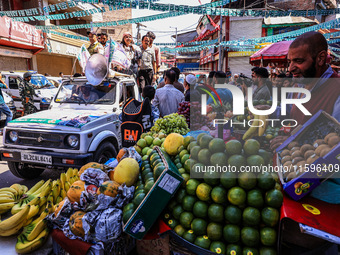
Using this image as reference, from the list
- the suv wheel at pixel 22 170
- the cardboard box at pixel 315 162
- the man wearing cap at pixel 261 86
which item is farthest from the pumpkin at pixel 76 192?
the man wearing cap at pixel 261 86

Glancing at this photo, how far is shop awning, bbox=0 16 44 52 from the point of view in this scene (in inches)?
518

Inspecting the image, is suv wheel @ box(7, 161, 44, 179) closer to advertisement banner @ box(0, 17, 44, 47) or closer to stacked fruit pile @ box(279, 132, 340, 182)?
stacked fruit pile @ box(279, 132, 340, 182)

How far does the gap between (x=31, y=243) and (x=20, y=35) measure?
16.4 m

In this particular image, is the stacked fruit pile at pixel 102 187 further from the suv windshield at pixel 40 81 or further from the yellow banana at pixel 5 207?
the suv windshield at pixel 40 81

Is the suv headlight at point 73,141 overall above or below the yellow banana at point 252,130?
below

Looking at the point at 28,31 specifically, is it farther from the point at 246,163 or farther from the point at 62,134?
the point at 246,163

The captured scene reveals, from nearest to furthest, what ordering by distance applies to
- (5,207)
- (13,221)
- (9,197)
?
(13,221), (5,207), (9,197)

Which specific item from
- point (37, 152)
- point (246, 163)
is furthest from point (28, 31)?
point (246, 163)

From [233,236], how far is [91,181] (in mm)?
1399

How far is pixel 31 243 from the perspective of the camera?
2082 mm

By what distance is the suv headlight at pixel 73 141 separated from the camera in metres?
3.79

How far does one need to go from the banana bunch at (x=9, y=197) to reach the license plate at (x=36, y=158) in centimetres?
96

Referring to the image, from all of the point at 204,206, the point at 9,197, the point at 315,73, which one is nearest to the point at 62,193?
the point at 9,197

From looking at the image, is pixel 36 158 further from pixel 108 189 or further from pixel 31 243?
pixel 108 189
